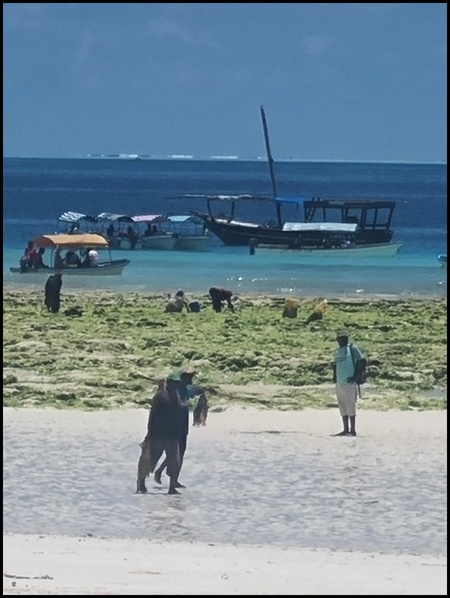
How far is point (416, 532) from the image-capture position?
38.9ft

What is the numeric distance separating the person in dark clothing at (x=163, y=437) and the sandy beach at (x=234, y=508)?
229mm

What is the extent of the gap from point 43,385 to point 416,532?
9.10 m

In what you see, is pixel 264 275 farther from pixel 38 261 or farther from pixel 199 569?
pixel 199 569

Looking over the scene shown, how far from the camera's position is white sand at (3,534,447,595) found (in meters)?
8.96

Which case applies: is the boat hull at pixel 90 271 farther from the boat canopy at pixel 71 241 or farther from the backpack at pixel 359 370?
the backpack at pixel 359 370

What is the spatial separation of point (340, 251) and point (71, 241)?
47.3 feet

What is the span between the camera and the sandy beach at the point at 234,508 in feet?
31.3

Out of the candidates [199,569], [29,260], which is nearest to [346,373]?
[199,569]

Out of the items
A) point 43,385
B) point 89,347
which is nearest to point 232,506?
point 43,385

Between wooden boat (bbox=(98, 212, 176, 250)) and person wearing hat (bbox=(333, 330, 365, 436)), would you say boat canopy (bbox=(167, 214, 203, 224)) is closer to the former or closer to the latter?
wooden boat (bbox=(98, 212, 176, 250))

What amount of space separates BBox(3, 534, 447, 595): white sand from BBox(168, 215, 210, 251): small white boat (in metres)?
43.9

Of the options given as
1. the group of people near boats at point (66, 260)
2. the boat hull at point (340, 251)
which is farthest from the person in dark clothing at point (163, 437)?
the boat hull at point (340, 251)

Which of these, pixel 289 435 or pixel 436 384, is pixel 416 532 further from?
pixel 436 384

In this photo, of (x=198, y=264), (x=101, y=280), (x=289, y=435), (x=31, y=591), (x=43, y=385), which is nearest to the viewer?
(x=31, y=591)
